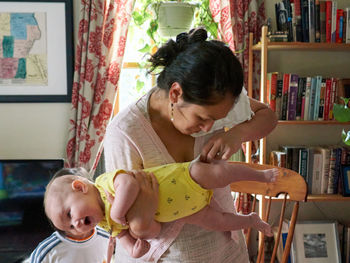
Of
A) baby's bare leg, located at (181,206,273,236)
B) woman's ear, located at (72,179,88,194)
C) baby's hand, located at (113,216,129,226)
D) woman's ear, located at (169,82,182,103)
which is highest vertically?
woman's ear, located at (169,82,182,103)

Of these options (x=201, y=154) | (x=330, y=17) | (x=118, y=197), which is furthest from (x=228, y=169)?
(x=330, y=17)

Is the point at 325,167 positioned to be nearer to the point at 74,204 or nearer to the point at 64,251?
the point at 64,251

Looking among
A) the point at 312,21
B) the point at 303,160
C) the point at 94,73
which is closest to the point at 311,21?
the point at 312,21

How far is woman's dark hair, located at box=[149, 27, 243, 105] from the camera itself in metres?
1.01

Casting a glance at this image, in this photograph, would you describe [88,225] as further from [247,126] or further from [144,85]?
[144,85]

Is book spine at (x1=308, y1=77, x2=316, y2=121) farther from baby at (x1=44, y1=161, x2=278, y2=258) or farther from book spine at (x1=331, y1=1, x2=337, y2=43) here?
baby at (x1=44, y1=161, x2=278, y2=258)

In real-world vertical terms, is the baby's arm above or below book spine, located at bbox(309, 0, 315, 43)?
below

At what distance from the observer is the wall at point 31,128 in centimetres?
276

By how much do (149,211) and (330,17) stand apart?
6.99ft

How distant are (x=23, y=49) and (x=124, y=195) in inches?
80.6

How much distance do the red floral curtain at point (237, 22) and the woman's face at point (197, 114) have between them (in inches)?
64.7

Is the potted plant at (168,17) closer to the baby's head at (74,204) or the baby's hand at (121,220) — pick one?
the baby's head at (74,204)

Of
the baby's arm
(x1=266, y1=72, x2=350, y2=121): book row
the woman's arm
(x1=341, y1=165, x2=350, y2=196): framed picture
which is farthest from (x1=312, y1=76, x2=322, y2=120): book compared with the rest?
the baby's arm

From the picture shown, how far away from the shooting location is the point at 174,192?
112cm
